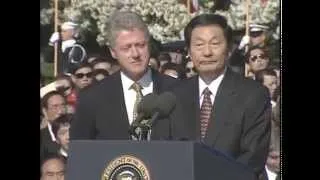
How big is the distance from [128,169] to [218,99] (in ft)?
12.6

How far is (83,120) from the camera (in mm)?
5820

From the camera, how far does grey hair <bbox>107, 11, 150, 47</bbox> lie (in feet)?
19.3

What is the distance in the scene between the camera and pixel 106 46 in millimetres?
5895

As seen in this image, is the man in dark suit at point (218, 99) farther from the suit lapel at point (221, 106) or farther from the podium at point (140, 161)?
the podium at point (140, 161)

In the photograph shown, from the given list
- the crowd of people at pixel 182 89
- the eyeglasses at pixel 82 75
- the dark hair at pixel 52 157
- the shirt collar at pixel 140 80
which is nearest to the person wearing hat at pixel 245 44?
the crowd of people at pixel 182 89

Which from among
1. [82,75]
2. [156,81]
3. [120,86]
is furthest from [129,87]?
[82,75]

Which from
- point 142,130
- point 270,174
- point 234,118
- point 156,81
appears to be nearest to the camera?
point 142,130

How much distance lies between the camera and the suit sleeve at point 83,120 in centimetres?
578

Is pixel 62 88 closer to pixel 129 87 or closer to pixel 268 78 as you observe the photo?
pixel 129 87

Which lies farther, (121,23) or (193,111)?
(121,23)

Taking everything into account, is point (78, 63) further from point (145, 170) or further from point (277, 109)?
point (145, 170)

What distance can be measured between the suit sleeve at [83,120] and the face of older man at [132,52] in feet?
1.24
